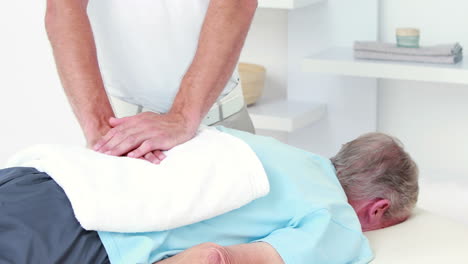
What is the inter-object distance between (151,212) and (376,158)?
0.72 m

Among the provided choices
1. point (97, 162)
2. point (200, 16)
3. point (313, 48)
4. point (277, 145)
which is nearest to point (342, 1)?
point (313, 48)

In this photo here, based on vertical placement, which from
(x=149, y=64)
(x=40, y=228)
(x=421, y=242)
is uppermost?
(x=149, y=64)

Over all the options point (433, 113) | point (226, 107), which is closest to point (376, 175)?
point (226, 107)

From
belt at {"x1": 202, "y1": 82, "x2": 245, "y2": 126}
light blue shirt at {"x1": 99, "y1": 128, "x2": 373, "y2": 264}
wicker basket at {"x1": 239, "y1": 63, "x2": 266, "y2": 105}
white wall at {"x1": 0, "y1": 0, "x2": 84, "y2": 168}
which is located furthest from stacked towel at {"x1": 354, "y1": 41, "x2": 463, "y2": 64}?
white wall at {"x1": 0, "y1": 0, "x2": 84, "y2": 168}

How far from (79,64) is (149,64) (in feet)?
0.76

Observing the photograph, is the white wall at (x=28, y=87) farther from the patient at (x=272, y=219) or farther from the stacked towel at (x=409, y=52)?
the patient at (x=272, y=219)

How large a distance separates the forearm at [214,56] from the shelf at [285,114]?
1073 millimetres

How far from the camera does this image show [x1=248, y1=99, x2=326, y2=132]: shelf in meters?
3.36

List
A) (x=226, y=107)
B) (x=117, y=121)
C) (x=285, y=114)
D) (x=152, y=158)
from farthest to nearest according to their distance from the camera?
(x=285, y=114) < (x=226, y=107) < (x=117, y=121) < (x=152, y=158)

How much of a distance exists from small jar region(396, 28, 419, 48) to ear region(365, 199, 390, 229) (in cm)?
106

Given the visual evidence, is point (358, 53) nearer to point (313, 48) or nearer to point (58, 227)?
point (313, 48)

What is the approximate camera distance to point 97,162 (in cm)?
184

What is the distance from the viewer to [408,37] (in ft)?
10.4

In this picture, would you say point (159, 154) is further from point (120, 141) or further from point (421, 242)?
point (421, 242)
